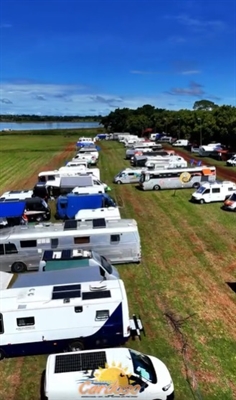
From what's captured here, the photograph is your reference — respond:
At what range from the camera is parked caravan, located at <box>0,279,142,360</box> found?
13469 mm

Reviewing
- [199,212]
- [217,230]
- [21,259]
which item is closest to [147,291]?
[21,259]

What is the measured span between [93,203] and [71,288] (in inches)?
691

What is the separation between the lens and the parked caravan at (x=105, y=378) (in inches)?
428

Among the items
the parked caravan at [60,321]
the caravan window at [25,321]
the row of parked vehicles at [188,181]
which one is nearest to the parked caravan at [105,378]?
the parked caravan at [60,321]

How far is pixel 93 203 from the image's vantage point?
105ft

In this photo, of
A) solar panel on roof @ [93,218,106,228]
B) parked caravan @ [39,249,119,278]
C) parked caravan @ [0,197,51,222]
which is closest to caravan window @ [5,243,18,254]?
parked caravan @ [39,249,119,278]

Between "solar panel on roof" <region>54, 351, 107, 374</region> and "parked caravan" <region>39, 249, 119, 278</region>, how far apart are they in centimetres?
589

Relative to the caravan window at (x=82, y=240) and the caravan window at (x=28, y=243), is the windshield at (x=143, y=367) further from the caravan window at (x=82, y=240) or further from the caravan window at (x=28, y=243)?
the caravan window at (x=28, y=243)

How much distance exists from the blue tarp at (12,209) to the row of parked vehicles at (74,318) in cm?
660

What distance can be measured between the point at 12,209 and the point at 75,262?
39.4 ft

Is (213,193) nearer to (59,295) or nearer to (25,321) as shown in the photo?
(59,295)

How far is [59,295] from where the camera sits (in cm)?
1402

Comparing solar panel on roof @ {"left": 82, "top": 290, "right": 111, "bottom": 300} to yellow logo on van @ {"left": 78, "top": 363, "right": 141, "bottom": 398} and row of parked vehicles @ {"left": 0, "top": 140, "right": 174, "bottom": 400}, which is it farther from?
yellow logo on van @ {"left": 78, "top": 363, "right": 141, "bottom": 398}

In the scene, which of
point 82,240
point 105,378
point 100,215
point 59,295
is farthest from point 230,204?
point 105,378
